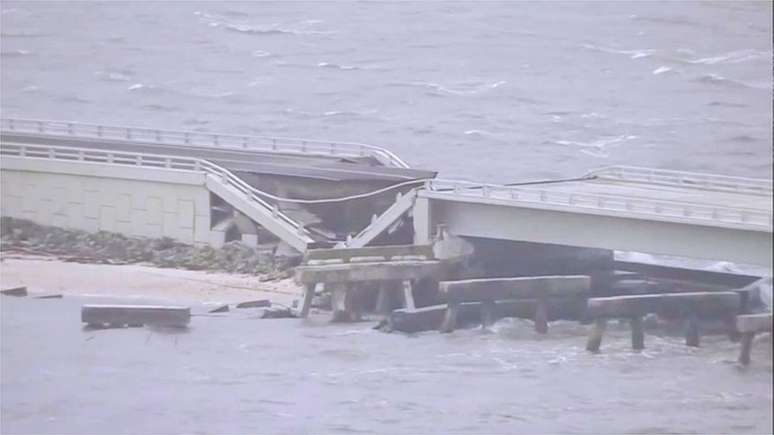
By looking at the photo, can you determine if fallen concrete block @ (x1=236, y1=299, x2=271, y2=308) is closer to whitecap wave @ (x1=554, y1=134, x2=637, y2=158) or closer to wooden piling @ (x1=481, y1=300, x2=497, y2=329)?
wooden piling @ (x1=481, y1=300, x2=497, y2=329)

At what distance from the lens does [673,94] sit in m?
6.17

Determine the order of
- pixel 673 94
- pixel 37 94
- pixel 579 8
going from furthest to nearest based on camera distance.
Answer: pixel 37 94, pixel 579 8, pixel 673 94

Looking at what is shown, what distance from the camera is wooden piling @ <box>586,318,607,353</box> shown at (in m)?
6.06

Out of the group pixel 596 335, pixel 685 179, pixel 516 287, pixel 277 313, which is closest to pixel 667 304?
pixel 685 179

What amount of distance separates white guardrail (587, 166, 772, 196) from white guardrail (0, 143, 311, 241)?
5.46ft

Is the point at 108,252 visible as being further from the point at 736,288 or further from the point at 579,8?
the point at 736,288

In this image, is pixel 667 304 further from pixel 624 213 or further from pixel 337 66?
pixel 337 66

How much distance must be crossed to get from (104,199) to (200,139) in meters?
1.52

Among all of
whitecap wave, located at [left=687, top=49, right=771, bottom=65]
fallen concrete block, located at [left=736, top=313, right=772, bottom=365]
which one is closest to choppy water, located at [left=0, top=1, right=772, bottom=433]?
whitecap wave, located at [left=687, top=49, right=771, bottom=65]

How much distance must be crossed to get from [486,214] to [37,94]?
248 centimetres

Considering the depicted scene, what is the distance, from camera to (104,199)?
839 centimetres

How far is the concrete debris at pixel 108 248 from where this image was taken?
26.8 feet

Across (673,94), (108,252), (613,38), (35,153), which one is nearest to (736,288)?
(673,94)

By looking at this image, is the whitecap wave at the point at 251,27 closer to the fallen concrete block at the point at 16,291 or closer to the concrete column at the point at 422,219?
the concrete column at the point at 422,219
